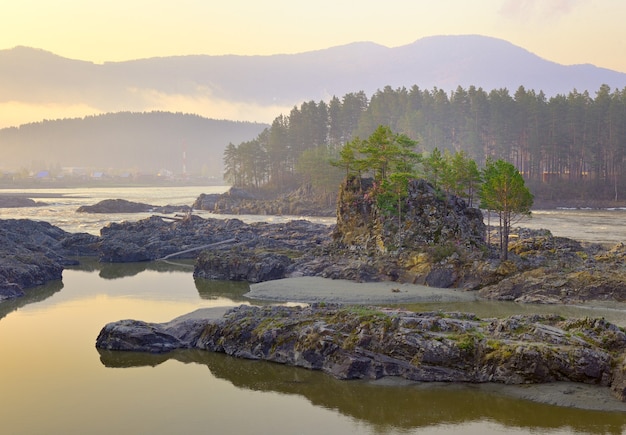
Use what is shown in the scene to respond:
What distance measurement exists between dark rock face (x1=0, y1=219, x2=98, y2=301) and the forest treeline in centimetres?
6539

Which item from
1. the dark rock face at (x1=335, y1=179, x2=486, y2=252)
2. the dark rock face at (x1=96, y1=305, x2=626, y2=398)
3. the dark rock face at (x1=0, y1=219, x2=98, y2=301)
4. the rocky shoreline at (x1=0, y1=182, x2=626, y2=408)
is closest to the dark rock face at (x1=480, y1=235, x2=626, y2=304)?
the rocky shoreline at (x1=0, y1=182, x2=626, y2=408)

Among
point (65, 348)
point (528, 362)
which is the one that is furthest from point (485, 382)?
point (65, 348)

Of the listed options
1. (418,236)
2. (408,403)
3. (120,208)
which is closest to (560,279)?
(418,236)

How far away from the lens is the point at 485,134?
16425 cm

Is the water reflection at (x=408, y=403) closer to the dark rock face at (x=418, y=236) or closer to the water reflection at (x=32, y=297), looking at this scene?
the water reflection at (x=32, y=297)

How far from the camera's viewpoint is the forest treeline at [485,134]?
143500 millimetres

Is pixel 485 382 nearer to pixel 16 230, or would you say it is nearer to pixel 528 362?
pixel 528 362

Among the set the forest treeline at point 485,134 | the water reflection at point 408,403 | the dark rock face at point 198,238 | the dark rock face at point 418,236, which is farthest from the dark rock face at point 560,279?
the forest treeline at point 485,134

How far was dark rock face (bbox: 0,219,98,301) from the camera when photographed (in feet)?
168

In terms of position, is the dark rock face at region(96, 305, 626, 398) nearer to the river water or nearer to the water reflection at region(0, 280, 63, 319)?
the river water

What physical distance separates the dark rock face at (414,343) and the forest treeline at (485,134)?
101067 millimetres

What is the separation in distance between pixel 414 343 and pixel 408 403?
357cm

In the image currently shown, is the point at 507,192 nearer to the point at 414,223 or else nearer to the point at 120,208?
the point at 414,223

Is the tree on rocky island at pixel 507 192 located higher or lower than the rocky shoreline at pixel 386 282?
higher
